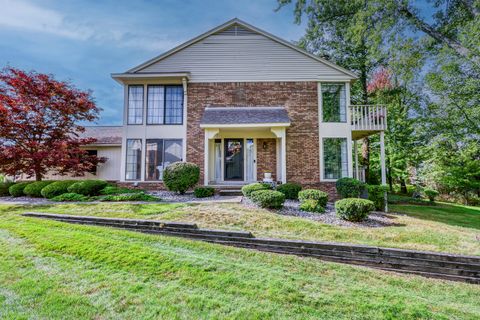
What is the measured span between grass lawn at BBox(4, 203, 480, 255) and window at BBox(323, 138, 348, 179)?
3.87 meters

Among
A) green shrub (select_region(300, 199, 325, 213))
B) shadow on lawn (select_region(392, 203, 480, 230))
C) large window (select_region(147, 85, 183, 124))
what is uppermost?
large window (select_region(147, 85, 183, 124))

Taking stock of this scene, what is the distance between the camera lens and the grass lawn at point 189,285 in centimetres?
278

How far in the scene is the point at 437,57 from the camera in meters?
10.2

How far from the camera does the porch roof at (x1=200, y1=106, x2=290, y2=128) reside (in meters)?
10.8

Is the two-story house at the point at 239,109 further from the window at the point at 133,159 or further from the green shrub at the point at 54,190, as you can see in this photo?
the green shrub at the point at 54,190

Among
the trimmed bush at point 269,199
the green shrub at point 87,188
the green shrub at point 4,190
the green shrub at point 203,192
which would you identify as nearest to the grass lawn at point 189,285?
the trimmed bush at point 269,199

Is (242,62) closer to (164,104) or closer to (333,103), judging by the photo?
(164,104)

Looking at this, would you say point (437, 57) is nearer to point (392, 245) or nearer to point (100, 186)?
point (392, 245)

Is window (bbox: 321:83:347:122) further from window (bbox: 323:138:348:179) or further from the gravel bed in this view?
the gravel bed

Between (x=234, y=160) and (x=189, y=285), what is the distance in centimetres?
923

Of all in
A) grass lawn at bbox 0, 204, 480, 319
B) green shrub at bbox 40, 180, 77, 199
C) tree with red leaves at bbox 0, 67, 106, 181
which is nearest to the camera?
grass lawn at bbox 0, 204, 480, 319

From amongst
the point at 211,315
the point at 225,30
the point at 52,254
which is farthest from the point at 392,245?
the point at 225,30

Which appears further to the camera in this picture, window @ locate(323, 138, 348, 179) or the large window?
the large window

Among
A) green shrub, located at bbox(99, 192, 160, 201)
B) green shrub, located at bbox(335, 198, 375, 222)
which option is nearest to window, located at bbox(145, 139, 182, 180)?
green shrub, located at bbox(99, 192, 160, 201)
